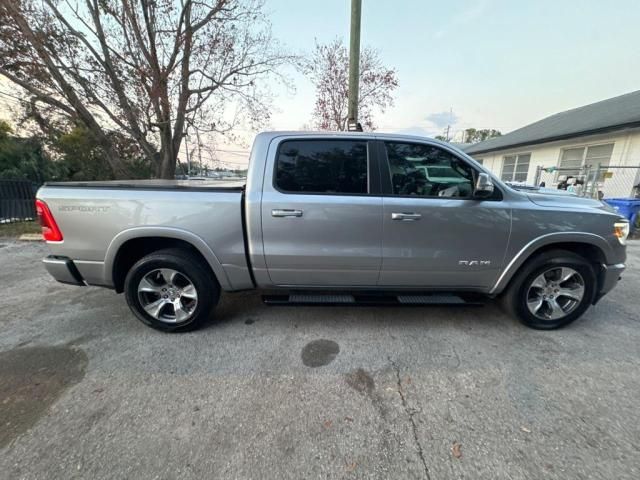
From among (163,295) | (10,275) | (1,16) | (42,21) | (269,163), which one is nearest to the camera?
(269,163)

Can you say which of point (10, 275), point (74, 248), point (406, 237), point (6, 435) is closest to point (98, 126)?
point (10, 275)

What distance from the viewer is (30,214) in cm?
865

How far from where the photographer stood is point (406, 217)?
8.67 feet

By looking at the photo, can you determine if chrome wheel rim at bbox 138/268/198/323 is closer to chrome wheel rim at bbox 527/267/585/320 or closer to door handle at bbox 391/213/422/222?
door handle at bbox 391/213/422/222

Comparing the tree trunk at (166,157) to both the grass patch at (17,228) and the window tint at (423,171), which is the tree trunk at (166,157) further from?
the window tint at (423,171)

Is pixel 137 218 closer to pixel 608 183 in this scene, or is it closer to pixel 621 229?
pixel 621 229

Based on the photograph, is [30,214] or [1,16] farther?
[30,214]

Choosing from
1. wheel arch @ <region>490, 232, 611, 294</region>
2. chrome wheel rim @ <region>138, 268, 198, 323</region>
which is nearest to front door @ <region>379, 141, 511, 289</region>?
wheel arch @ <region>490, 232, 611, 294</region>

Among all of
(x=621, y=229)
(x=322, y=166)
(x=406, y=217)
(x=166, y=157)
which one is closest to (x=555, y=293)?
(x=621, y=229)

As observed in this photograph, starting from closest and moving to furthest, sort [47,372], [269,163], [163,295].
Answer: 1. [47,372]
2. [269,163]
3. [163,295]

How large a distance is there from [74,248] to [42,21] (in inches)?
346

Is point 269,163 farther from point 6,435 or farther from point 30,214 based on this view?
point 30,214

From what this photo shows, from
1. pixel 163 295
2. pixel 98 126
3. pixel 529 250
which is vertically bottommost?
pixel 163 295

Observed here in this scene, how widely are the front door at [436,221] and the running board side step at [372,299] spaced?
18cm
